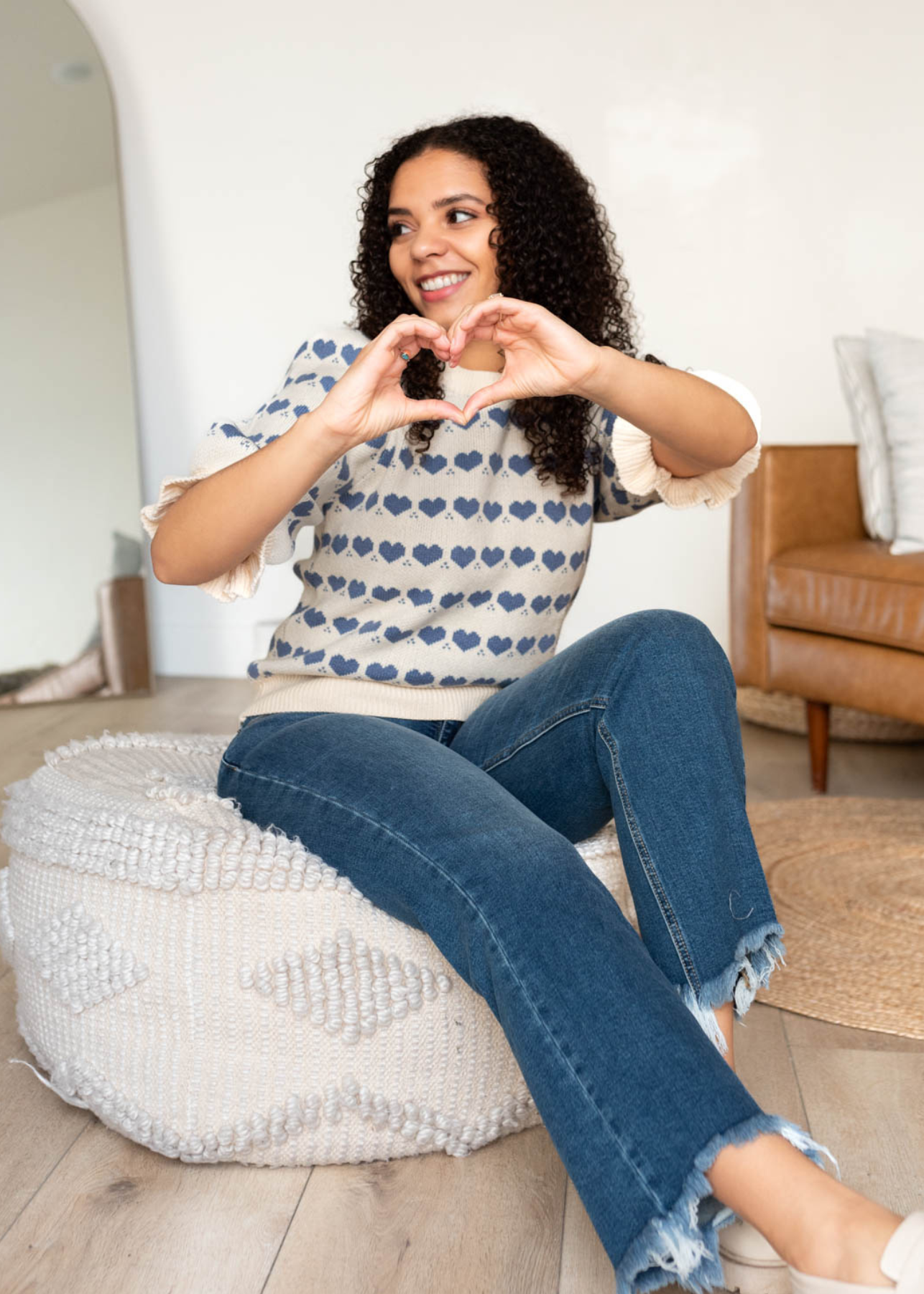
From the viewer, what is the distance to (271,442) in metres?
1.11

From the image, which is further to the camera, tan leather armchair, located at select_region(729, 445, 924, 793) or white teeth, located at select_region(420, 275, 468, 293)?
tan leather armchair, located at select_region(729, 445, 924, 793)

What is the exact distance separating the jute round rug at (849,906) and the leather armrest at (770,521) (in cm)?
37

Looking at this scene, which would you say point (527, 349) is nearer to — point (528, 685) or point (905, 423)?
point (528, 685)

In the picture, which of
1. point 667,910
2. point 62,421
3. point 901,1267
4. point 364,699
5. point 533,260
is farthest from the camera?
point 62,421

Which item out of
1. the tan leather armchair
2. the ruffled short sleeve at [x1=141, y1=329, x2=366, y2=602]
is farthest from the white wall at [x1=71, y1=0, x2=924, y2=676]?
the ruffled short sleeve at [x1=141, y1=329, x2=366, y2=602]

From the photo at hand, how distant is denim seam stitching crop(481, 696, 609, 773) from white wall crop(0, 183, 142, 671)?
88.9 inches

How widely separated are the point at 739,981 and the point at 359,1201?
0.38 meters

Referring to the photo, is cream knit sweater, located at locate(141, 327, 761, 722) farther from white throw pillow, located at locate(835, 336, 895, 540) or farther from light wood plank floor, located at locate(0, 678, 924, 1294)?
white throw pillow, located at locate(835, 336, 895, 540)

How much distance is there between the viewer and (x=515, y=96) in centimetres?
328

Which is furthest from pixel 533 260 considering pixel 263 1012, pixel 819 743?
pixel 819 743

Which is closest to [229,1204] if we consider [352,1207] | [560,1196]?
[352,1207]

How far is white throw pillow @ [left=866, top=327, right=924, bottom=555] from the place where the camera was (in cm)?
244

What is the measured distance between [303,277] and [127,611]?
102 centimetres

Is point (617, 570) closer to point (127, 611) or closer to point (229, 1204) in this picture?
point (127, 611)
